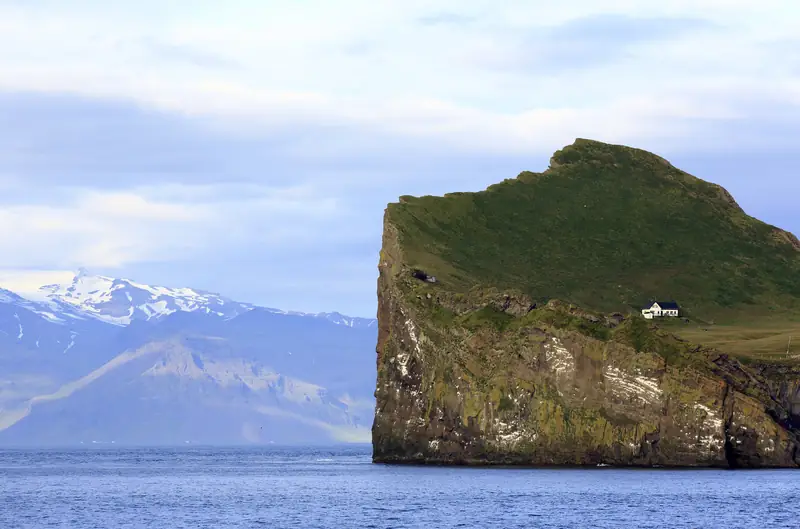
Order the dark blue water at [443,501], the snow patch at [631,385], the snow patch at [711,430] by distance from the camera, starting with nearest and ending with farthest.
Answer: the dark blue water at [443,501] → the snow patch at [711,430] → the snow patch at [631,385]

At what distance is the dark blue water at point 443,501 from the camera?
12762cm

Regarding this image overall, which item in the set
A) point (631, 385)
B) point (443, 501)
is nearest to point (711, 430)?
point (631, 385)

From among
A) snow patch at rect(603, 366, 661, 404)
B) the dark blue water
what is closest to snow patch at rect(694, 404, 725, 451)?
the dark blue water

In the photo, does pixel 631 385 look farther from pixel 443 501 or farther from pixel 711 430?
pixel 443 501

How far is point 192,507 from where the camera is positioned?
488 ft

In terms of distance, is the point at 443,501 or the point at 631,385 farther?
the point at 631,385

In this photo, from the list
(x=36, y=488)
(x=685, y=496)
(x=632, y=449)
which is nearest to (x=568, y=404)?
(x=632, y=449)

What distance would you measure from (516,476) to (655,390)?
23.6m

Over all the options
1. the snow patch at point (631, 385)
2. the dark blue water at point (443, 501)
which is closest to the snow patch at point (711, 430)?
the dark blue water at point (443, 501)

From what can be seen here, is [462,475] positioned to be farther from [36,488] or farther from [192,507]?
Answer: [36,488]

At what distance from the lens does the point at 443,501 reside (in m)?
147

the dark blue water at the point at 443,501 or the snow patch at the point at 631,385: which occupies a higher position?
the snow patch at the point at 631,385

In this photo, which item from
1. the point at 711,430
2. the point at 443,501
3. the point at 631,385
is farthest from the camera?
the point at 631,385

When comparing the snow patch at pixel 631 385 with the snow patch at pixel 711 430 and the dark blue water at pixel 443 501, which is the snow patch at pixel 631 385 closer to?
the snow patch at pixel 711 430
